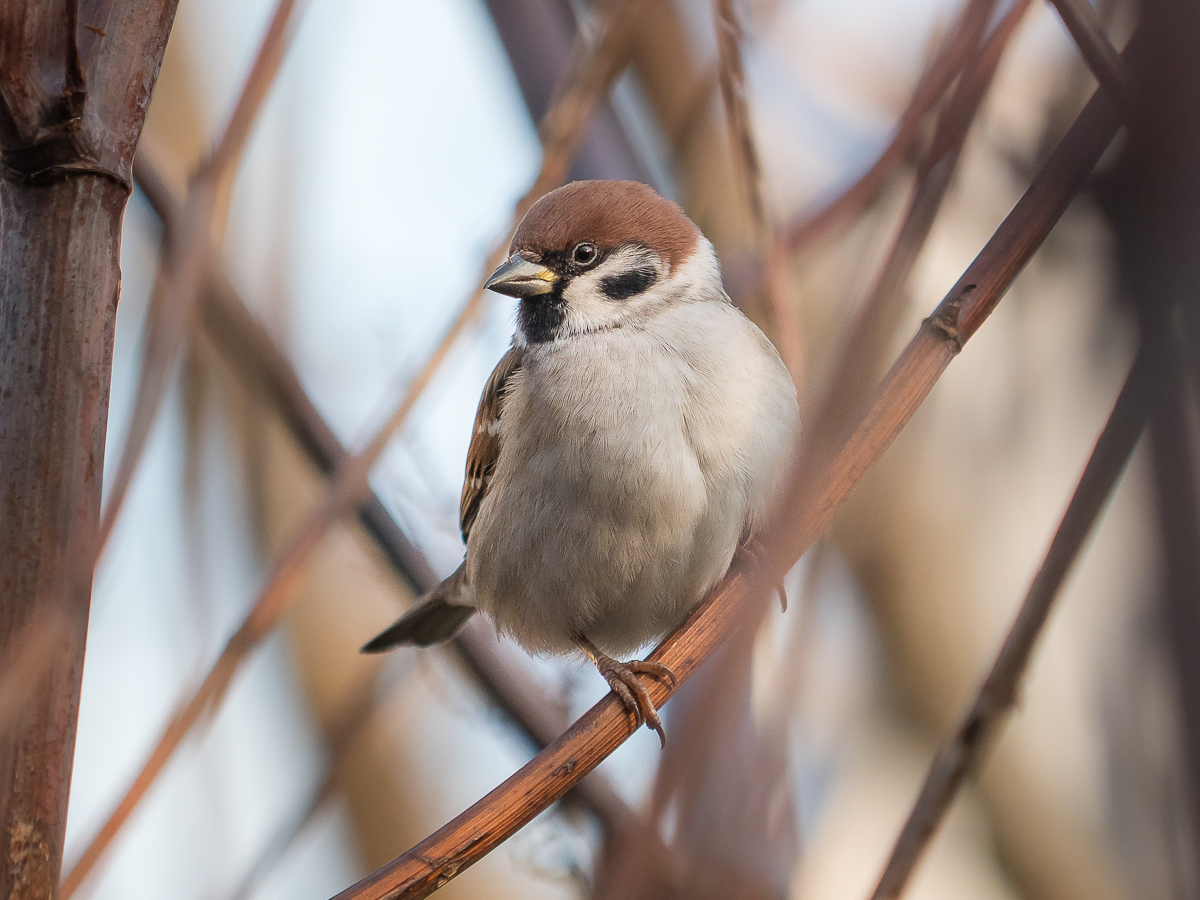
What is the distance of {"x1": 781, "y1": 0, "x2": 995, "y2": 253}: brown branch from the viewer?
2.68 feet

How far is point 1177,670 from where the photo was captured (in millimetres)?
755

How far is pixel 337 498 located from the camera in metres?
1.41

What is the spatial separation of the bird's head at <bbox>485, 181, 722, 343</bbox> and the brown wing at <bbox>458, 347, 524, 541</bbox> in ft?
0.36

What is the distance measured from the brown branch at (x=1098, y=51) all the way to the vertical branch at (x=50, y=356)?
0.80m

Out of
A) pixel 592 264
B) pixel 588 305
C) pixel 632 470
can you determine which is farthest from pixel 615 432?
pixel 592 264

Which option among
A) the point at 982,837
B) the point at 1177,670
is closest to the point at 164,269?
the point at 1177,670

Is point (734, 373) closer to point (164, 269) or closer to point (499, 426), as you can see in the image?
point (499, 426)

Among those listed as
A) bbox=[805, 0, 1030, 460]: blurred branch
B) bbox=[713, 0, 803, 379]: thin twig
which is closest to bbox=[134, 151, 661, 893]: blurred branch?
bbox=[713, 0, 803, 379]: thin twig

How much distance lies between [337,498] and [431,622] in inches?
61.6

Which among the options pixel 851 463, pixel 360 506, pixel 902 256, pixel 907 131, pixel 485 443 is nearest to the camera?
pixel 902 256

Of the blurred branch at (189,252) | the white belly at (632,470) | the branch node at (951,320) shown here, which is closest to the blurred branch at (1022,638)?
the branch node at (951,320)

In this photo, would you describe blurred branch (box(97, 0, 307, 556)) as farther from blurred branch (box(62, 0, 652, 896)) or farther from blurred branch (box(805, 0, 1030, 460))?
blurred branch (box(805, 0, 1030, 460))

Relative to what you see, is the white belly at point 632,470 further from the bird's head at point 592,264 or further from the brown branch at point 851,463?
the brown branch at point 851,463

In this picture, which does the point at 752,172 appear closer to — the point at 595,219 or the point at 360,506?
the point at 360,506
